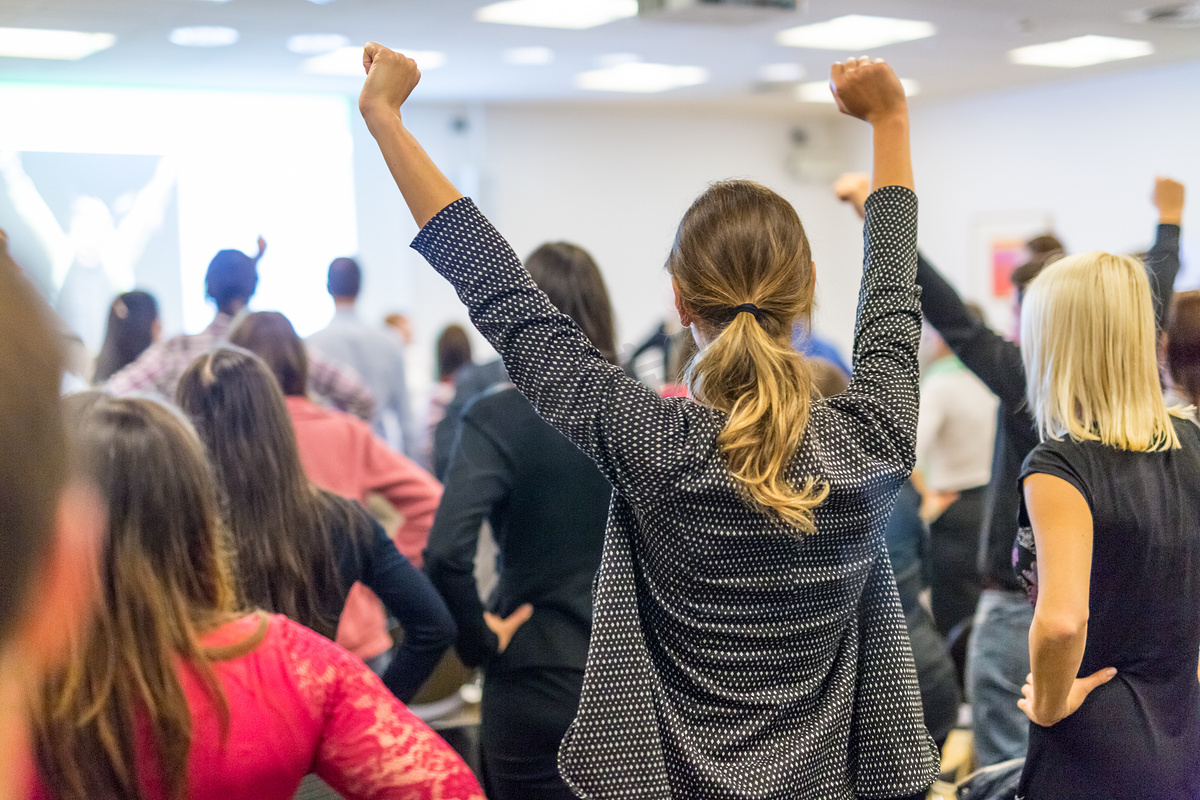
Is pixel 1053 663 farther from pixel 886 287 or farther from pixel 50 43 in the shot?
pixel 50 43

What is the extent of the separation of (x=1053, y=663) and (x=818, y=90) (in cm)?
816

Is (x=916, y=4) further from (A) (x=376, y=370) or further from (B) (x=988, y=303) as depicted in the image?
(B) (x=988, y=303)

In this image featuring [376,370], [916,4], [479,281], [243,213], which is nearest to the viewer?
[479,281]

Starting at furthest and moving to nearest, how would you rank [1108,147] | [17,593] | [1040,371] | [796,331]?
[1108,147]
[1040,371]
[796,331]
[17,593]

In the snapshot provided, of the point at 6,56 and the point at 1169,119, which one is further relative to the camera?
the point at 1169,119

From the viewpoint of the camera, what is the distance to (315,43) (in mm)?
6504

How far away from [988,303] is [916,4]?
439cm

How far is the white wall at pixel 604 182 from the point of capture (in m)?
8.97

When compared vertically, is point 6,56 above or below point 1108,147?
above

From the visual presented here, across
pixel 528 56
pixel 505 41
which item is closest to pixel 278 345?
pixel 505 41

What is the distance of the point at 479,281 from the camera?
3.41 feet

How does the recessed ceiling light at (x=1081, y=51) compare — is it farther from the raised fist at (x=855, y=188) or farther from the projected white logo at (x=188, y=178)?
the raised fist at (x=855, y=188)

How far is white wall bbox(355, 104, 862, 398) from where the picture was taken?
8.97m

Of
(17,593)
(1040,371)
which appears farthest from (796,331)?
(17,593)
